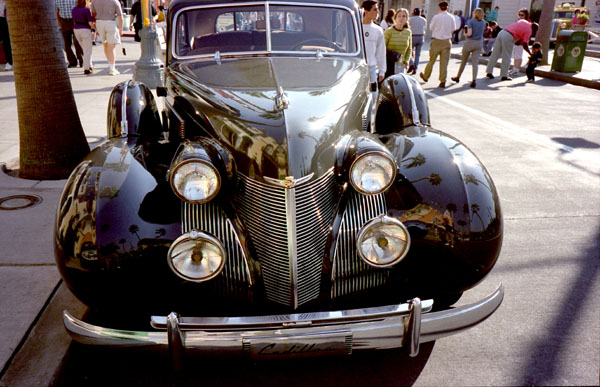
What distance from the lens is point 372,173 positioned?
7.98 ft

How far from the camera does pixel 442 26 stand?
11.4 metres

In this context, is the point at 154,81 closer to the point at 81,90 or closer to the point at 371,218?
the point at 81,90

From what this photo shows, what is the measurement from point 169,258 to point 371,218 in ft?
3.27

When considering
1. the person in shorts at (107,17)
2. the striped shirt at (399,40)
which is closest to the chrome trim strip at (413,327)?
the striped shirt at (399,40)

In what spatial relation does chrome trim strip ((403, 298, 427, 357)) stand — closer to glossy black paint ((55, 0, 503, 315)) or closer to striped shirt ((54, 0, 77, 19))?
glossy black paint ((55, 0, 503, 315))

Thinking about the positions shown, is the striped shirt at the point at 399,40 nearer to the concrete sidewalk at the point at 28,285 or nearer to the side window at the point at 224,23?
the side window at the point at 224,23

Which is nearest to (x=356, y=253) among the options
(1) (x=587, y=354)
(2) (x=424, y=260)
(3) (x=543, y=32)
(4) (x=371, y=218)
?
(4) (x=371, y=218)

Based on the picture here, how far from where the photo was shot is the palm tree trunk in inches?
185

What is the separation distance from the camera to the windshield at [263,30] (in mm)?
3732

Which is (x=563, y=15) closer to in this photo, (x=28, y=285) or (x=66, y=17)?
(x=66, y=17)

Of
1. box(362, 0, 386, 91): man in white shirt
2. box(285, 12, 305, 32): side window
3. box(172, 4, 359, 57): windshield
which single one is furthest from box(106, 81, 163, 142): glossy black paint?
box(362, 0, 386, 91): man in white shirt

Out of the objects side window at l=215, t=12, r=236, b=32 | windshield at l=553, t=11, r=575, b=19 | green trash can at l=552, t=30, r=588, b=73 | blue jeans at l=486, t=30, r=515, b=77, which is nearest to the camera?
side window at l=215, t=12, r=236, b=32

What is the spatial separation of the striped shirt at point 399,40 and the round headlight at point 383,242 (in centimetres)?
789

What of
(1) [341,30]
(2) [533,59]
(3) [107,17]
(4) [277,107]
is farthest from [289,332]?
(2) [533,59]
